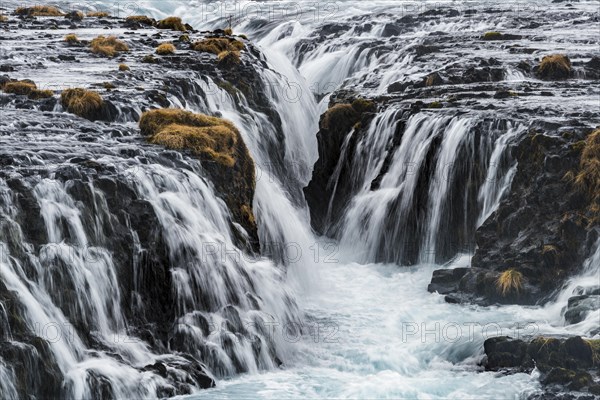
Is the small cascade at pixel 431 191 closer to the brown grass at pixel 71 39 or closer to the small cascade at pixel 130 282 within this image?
the small cascade at pixel 130 282

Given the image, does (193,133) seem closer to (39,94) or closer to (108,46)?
(39,94)

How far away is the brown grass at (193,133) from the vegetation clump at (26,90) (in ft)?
11.1

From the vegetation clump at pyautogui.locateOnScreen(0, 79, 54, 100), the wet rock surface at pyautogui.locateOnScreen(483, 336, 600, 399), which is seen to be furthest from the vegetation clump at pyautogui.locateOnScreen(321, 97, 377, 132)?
the wet rock surface at pyautogui.locateOnScreen(483, 336, 600, 399)

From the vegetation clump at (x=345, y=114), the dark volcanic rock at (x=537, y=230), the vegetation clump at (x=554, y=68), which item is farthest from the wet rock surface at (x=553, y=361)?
the vegetation clump at (x=554, y=68)

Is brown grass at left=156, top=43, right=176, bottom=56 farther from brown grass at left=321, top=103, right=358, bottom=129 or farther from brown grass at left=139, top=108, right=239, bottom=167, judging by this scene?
brown grass at left=139, top=108, right=239, bottom=167

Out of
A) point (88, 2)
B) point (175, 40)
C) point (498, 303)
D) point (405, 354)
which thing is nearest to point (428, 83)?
point (175, 40)

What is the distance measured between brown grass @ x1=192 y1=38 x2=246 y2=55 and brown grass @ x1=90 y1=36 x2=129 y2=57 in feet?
7.94

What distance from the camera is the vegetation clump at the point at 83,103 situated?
24.6 meters

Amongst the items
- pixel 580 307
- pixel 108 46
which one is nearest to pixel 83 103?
pixel 108 46

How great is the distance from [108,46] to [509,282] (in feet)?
55.8

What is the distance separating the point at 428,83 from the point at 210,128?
1048cm

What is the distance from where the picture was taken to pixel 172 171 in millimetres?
21000

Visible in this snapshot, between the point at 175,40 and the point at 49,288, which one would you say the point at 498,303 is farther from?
the point at 175,40

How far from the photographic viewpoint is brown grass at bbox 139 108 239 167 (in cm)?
2241
